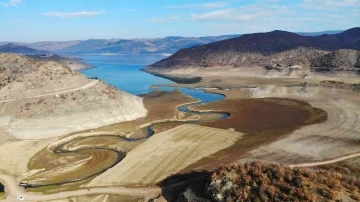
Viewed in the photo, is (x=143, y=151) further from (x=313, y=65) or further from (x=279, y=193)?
(x=313, y=65)

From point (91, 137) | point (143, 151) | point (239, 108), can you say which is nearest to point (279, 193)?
point (143, 151)

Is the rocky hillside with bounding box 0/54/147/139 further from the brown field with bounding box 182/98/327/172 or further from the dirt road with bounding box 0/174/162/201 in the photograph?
the dirt road with bounding box 0/174/162/201

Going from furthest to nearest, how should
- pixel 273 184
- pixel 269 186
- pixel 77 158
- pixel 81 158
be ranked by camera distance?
pixel 77 158, pixel 81 158, pixel 273 184, pixel 269 186

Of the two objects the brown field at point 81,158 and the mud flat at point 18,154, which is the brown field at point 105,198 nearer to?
the brown field at point 81,158

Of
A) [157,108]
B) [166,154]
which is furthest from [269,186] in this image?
[157,108]

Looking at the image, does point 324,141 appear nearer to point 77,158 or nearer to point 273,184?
point 273,184
